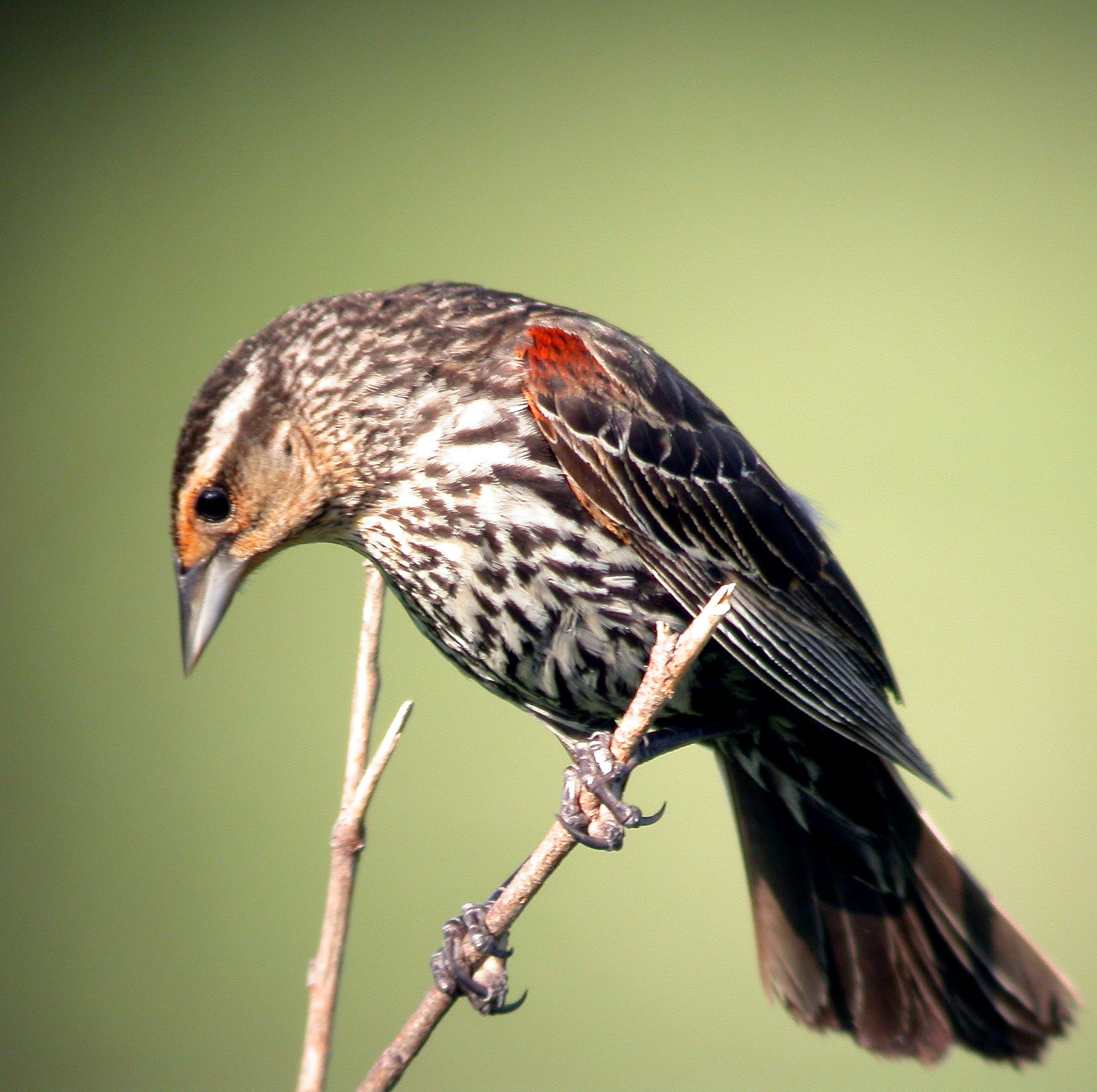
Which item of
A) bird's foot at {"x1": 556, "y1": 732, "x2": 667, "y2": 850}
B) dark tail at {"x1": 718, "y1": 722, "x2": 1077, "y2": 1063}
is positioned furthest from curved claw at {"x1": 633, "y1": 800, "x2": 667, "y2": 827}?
dark tail at {"x1": 718, "y1": 722, "x2": 1077, "y2": 1063}

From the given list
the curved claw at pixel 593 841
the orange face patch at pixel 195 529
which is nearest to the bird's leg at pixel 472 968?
the curved claw at pixel 593 841

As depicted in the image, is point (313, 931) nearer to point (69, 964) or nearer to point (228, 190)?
point (69, 964)

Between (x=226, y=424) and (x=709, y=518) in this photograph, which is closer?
(x=226, y=424)

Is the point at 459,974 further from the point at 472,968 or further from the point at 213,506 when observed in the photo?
the point at 213,506

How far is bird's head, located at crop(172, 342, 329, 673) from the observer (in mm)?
2422

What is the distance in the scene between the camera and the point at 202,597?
2461 millimetres

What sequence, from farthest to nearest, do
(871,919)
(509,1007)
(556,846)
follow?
(871,919) < (509,1007) < (556,846)

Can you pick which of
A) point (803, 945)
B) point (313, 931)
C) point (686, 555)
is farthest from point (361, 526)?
point (313, 931)

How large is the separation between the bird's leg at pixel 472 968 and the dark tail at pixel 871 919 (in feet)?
2.29

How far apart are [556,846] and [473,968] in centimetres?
59

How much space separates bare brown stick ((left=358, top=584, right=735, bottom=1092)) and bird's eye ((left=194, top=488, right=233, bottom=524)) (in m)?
0.94

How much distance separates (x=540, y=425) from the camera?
2451 millimetres

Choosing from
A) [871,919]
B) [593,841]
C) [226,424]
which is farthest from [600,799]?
[871,919]

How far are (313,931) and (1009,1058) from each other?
2.37 meters
